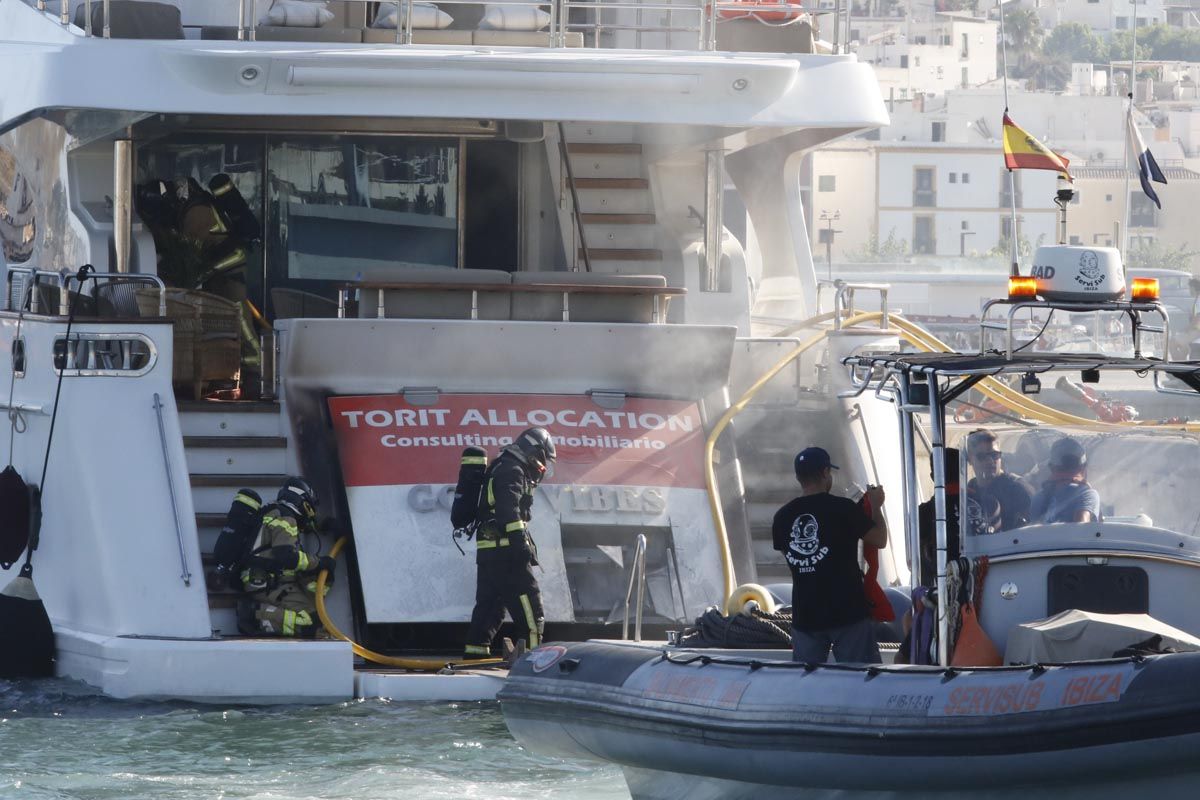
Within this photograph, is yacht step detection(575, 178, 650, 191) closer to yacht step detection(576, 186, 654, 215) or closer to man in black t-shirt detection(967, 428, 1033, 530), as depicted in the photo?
yacht step detection(576, 186, 654, 215)

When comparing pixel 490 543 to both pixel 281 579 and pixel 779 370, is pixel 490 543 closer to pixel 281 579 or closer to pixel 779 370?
pixel 281 579

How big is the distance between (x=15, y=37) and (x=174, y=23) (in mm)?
1572

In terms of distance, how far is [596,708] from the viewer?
7.72 m

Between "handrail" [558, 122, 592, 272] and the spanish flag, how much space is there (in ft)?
14.3

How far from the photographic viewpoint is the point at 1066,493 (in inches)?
275

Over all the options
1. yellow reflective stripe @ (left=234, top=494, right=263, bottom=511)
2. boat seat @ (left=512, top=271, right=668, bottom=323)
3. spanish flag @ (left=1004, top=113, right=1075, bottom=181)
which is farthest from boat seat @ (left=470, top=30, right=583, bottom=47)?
spanish flag @ (left=1004, top=113, right=1075, bottom=181)

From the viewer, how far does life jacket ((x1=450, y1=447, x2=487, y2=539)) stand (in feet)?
32.5

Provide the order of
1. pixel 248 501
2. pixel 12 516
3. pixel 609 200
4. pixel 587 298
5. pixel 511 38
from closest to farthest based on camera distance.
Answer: pixel 248 501 → pixel 12 516 → pixel 587 298 → pixel 511 38 → pixel 609 200

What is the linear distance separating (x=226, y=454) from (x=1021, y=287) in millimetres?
5331

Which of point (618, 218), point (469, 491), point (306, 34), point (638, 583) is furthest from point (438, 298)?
point (618, 218)

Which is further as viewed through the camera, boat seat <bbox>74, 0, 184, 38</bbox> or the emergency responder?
boat seat <bbox>74, 0, 184, 38</bbox>

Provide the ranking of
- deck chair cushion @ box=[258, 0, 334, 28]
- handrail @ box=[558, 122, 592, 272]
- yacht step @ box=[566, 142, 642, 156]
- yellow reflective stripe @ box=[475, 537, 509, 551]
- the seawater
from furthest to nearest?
yacht step @ box=[566, 142, 642, 156] < handrail @ box=[558, 122, 592, 272] < deck chair cushion @ box=[258, 0, 334, 28] < yellow reflective stripe @ box=[475, 537, 509, 551] < the seawater

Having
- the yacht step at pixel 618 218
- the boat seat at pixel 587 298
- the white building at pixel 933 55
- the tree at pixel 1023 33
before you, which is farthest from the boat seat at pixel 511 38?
the tree at pixel 1023 33

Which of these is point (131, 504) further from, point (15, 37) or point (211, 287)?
point (15, 37)
